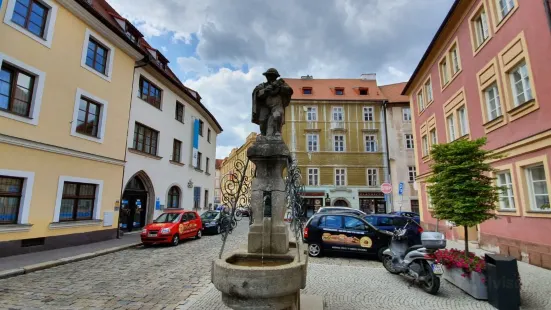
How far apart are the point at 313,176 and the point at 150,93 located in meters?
18.8

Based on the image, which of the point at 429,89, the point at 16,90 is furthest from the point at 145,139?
the point at 429,89

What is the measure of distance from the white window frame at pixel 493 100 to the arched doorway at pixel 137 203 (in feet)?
→ 58.0

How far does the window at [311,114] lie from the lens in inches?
1299

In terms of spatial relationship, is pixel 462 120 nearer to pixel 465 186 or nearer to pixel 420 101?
pixel 420 101

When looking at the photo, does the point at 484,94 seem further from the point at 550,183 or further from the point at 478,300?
the point at 478,300

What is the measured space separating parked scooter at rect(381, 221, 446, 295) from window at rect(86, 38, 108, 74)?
14647 mm

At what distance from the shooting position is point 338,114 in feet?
109

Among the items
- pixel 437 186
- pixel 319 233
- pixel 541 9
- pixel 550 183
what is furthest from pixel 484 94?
pixel 319 233

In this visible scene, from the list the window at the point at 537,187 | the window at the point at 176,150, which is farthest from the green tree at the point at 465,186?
the window at the point at 176,150

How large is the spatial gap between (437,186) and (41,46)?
47.8ft

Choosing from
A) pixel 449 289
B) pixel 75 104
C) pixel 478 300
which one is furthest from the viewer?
pixel 75 104

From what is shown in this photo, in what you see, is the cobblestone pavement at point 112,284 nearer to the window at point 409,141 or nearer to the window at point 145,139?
the window at point 145,139

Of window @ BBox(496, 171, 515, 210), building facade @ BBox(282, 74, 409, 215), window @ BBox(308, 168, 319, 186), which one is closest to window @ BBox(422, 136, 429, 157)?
window @ BBox(496, 171, 515, 210)

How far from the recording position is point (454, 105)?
48.4 ft
